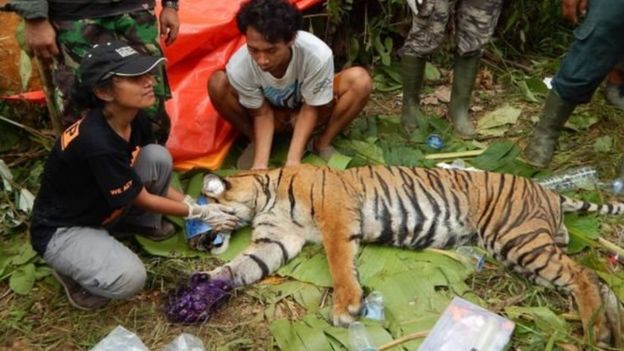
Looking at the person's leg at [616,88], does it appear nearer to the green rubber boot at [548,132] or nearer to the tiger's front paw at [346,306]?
the green rubber boot at [548,132]

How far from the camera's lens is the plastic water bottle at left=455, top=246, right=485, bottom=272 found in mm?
3043

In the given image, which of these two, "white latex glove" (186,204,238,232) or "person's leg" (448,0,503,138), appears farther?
"person's leg" (448,0,503,138)

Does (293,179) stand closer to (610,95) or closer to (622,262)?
(622,262)

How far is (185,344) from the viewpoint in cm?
265

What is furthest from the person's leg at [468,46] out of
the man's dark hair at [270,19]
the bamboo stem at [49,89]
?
the bamboo stem at [49,89]

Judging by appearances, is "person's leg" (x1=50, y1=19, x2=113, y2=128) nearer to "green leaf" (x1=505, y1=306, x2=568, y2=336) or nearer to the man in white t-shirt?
the man in white t-shirt

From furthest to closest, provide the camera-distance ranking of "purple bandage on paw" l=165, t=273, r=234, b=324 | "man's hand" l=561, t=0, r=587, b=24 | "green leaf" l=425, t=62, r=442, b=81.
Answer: "green leaf" l=425, t=62, r=442, b=81 < "man's hand" l=561, t=0, r=587, b=24 < "purple bandage on paw" l=165, t=273, r=234, b=324

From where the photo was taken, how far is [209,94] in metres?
3.70

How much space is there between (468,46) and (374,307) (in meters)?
1.95

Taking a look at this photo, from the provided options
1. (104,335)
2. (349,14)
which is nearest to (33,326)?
(104,335)

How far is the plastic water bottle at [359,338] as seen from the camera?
2611 mm

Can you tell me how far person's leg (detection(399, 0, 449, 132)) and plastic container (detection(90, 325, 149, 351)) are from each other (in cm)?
233

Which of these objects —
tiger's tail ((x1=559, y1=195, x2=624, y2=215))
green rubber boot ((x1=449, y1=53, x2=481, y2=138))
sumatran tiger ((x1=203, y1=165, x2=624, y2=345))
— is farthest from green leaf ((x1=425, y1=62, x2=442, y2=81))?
tiger's tail ((x1=559, y1=195, x2=624, y2=215))

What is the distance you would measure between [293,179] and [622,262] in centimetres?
174
